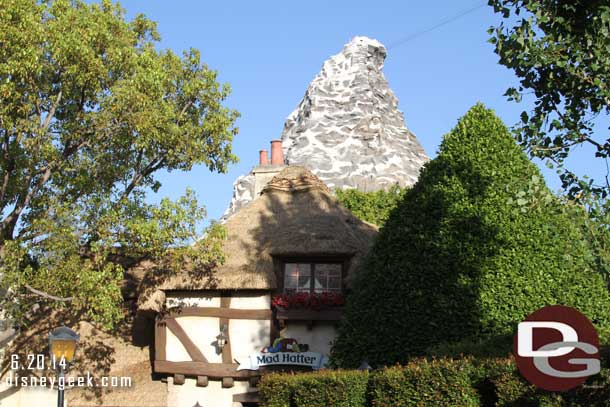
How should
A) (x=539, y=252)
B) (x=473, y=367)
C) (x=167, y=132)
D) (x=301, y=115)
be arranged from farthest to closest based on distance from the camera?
1. (x=301, y=115)
2. (x=167, y=132)
3. (x=539, y=252)
4. (x=473, y=367)

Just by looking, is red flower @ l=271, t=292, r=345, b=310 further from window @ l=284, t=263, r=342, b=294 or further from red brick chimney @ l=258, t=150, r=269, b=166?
red brick chimney @ l=258, t=150, r=269, b=166

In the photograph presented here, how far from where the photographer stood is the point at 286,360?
1995 centimetres

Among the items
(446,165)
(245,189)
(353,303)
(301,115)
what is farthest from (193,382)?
(301,115)

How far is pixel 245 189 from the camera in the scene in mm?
66000

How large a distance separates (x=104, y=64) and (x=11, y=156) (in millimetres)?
3063

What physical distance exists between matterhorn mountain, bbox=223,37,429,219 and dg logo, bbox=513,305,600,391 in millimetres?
51955

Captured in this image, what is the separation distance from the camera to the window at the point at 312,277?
2100 cm

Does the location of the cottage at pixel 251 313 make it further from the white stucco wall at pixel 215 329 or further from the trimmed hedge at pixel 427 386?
the trimmed hedge at pixel 427 386

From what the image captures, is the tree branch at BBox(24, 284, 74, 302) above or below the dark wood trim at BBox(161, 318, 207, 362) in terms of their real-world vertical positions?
above

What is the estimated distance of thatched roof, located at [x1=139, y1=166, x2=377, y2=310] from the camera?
20.6 meters

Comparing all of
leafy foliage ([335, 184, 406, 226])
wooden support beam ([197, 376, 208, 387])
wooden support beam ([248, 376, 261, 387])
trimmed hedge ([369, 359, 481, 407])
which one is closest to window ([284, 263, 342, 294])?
wooden support beam ([248, 376, 261, 387])

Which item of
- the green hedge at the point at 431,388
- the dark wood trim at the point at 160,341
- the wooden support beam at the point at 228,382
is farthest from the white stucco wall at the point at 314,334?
the green hedge at the point at 431,388

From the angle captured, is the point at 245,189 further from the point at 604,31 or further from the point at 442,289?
the point at 604,31

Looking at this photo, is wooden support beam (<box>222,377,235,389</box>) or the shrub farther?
wooden support beam (<box>222,377,235,389</box>)
